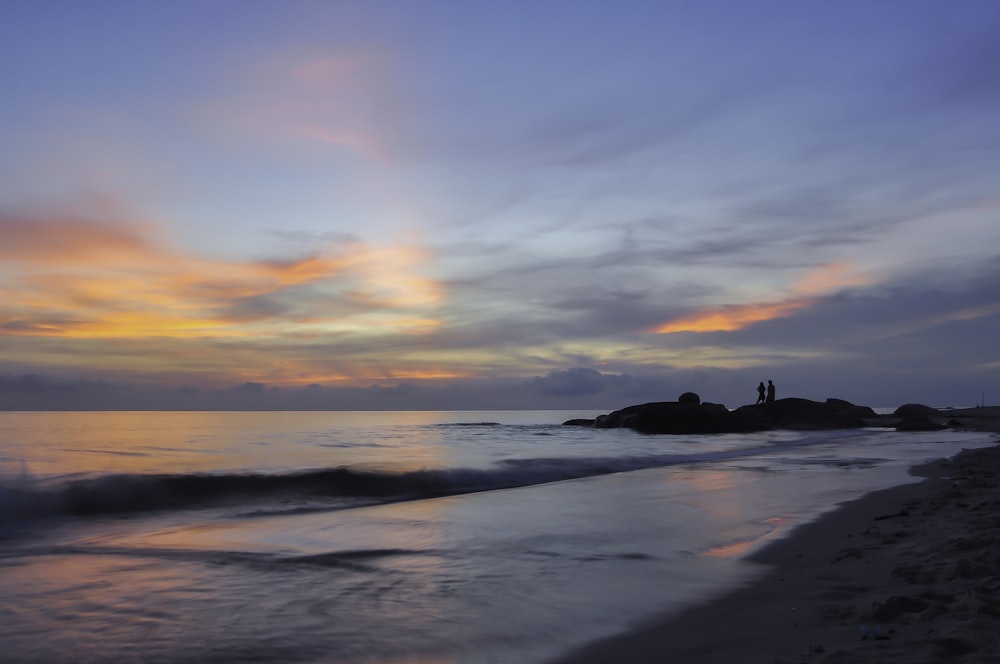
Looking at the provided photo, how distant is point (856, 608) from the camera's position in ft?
15.2

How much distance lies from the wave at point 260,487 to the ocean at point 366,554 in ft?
0.24

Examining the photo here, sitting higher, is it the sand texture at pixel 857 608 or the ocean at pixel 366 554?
the sand texture at pixel 857 608

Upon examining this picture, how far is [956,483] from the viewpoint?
11609 mm

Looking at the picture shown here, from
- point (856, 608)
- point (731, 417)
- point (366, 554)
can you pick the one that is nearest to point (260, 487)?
point (366, 554)

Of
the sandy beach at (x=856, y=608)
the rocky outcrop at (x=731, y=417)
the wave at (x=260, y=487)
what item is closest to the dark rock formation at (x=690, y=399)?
the rocky outcrop at (x=731, y=417)

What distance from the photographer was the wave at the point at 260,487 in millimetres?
12609

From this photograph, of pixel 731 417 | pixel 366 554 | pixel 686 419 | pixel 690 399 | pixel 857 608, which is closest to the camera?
pixel 857 608

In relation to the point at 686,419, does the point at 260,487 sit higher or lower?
lower

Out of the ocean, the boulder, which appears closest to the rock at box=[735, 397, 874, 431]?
the boulder

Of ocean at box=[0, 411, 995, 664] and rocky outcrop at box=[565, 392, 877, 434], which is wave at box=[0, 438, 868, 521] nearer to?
ocean at box=[0, 411, 995, 664]

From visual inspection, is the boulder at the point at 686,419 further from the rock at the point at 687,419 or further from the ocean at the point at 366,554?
the ocean at the point at 366,554

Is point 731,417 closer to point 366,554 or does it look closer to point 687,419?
point 687,419

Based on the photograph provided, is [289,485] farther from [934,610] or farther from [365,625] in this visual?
[934,610]

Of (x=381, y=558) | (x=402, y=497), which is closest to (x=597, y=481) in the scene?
(x=402, y=497)
